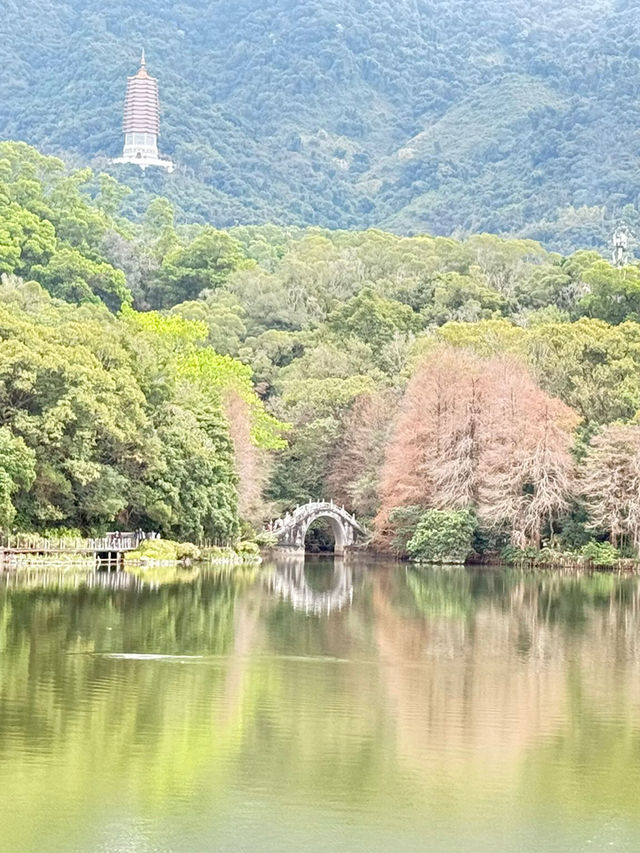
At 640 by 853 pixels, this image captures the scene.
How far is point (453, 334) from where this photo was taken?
8362 cm

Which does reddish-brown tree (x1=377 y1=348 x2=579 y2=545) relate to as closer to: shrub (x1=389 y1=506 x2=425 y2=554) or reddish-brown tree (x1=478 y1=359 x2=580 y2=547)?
reddish-brown tree (x1=478 y1=359 x2=580 y2=547)

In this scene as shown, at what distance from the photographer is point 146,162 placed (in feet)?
607

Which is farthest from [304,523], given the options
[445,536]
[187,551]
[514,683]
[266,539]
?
[514,683]

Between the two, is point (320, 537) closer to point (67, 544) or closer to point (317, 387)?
point (317, 387)

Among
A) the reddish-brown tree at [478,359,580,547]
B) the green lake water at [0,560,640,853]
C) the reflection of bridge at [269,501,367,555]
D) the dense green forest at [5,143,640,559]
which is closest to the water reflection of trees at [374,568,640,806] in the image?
the green lake water at [0,560,640,853]

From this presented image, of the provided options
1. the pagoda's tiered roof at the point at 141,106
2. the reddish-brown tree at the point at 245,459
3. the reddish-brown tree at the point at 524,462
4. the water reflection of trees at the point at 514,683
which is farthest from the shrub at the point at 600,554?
the pagoda's tiered roof at the point at 141,106

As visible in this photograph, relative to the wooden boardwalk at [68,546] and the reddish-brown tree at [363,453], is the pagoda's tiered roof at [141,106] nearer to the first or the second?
the reddish-brown tree at [363,453]

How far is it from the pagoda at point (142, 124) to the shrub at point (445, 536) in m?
121

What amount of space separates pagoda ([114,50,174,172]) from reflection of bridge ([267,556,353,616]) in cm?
12668

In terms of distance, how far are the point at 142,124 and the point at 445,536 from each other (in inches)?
5145

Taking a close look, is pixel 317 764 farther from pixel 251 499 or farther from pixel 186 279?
pixel 186 279

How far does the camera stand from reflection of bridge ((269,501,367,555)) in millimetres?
75688

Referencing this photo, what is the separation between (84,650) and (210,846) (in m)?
13.1

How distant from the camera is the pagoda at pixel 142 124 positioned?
187 m
